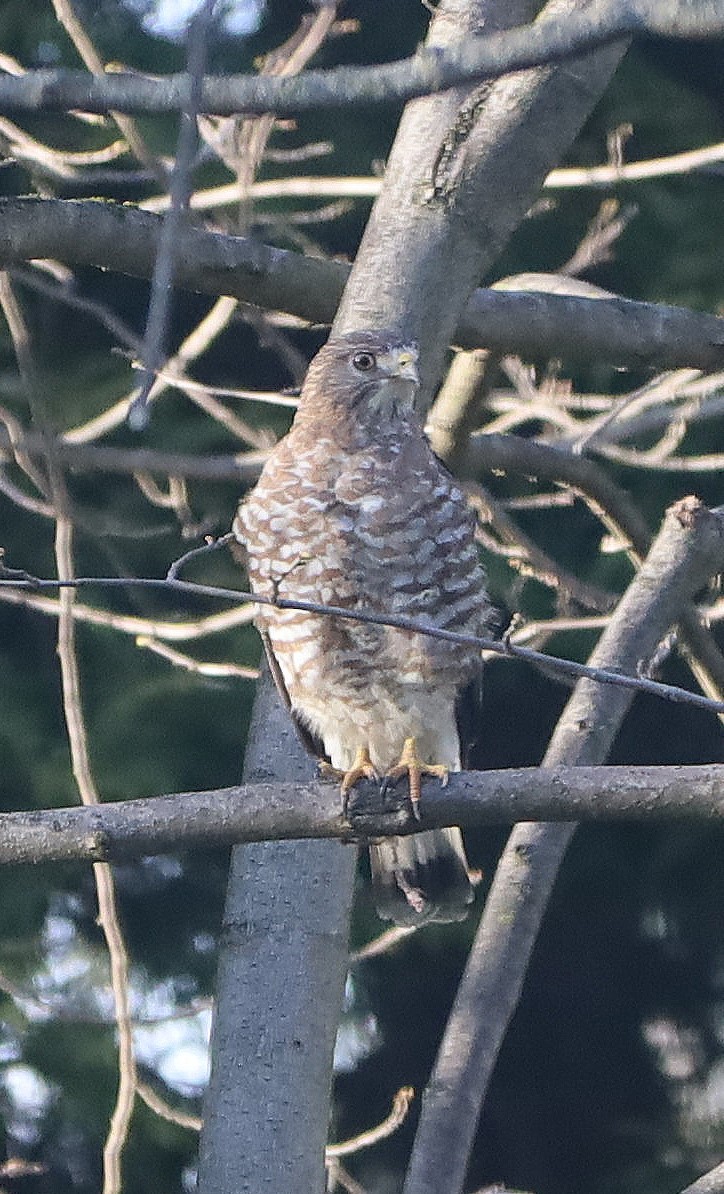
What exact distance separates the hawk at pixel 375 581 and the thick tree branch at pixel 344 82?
7.12ft

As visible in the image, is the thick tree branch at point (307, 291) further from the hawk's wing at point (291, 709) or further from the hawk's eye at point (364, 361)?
the hawk's wing at point (291, 709)

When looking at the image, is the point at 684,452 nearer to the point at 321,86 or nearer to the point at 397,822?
the point at 397,822

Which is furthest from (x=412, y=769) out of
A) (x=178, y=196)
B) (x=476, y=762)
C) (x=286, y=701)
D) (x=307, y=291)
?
(x=476, y=762)

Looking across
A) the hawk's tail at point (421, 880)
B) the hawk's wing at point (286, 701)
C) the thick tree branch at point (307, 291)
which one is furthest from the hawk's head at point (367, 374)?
the hawk's tail at point (421, 880)

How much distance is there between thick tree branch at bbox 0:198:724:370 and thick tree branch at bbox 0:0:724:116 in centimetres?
175

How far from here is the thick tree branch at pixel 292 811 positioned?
95.9 inches

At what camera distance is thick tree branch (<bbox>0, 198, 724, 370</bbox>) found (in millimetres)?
3146

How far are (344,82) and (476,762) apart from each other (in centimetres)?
464

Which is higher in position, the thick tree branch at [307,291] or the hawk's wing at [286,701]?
the thick tree branch at [307,291]

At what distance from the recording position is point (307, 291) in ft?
11.9

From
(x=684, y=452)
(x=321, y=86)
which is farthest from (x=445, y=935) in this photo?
(x=321, y=86)

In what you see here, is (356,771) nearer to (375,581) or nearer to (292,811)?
(375,581)

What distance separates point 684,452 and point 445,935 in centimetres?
169

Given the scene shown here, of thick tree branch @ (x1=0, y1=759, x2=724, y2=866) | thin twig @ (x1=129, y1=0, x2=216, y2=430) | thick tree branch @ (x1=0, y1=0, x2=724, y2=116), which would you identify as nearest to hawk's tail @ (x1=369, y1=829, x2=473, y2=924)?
thick tree branch @ (x1=0, y1=759, x2=724, y2=866)
